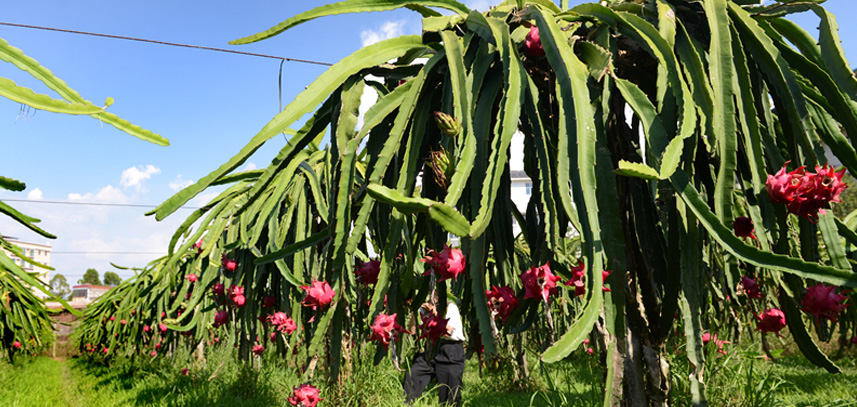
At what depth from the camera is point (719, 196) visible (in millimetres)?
1260

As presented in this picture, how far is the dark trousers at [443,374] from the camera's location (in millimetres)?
4703

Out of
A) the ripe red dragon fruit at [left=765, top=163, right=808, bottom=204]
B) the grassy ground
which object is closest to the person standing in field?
the grassy ground

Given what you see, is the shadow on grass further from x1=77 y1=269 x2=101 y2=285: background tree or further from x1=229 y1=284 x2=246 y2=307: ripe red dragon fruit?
x1=77 y1=269 x2=101 y2=285: background tree

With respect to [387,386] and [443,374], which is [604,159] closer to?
[443,374]

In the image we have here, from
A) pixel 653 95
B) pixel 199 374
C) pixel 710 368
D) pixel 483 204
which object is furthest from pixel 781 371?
pixel 199 374

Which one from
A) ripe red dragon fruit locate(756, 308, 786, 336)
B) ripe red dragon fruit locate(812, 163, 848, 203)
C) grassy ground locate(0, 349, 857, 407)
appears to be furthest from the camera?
grassy ground locate(0, 349, 857, 407)

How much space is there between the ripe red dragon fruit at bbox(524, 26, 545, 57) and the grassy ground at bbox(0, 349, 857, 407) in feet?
6.19

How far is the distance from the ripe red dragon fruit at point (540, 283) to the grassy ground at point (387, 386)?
5.30 ft

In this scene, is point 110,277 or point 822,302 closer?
point 822,302

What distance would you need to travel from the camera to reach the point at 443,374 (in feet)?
15.6

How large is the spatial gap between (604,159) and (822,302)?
2.14 ft

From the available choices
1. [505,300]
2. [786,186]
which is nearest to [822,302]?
[786,186]

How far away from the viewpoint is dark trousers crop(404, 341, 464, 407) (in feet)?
15.4

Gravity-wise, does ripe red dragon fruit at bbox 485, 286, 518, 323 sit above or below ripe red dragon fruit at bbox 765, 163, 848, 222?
below
